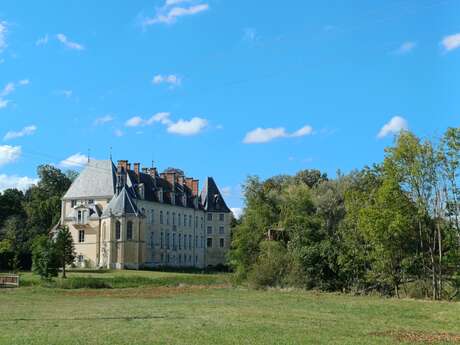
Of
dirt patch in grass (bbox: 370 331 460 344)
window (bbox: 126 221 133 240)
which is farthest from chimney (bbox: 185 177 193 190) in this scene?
dirt patch in grass (bbox: 370 331 460 344)

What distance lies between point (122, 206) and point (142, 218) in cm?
330

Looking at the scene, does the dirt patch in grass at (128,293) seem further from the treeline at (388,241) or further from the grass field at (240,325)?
the grass field at (240,325)

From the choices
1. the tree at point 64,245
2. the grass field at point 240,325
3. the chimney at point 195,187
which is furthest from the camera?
the chimney at point 195,187

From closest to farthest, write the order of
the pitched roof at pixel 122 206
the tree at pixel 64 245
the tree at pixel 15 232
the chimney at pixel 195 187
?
the tree at pixel 64 245
the pitched roof at pixel 122 206
the tree at pixel 15 232
the chimney at pixel 195 187

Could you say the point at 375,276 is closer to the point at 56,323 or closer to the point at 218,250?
the point at 56,323

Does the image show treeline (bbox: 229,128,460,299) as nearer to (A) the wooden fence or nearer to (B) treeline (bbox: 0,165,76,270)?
(A) the wooden fence

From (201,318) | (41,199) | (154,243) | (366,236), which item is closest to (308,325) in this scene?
(201,318)

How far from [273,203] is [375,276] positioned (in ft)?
77.0

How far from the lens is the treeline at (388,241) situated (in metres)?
35.5

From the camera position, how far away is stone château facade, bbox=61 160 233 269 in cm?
8206

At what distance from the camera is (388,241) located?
3625 centimetres

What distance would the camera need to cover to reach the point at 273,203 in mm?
61094

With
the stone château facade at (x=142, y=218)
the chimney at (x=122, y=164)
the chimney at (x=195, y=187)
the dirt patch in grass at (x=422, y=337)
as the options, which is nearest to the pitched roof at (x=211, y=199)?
the stone château facade at (x=142, y=218)

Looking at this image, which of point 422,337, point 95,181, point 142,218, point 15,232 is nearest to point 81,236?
point 95,181
